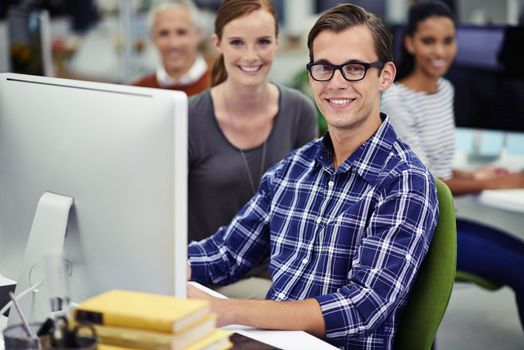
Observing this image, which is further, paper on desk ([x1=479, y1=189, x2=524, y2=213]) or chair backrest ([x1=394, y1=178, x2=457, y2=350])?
paper on desk ([x1=479, y1=189, x2=524, y2=213])

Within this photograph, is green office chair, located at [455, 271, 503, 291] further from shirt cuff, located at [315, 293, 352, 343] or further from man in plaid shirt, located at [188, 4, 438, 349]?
shirt cuff, located at [315, 293, 352, 343]

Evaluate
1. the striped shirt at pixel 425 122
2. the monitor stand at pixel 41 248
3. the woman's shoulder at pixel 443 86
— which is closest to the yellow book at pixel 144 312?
→ the monitor stand at pixel 41 248

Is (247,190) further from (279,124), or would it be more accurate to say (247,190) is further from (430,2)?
(430,2)

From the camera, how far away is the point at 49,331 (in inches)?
49.6

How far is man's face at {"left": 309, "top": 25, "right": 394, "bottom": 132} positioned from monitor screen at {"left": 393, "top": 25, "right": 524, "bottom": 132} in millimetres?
1626

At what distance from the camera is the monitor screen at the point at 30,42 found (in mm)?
3877

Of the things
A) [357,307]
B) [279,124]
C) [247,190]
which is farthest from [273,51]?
[357,307]

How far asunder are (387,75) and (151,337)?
0.91 m

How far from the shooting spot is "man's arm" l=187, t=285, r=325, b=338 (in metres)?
1.55

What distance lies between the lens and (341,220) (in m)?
1.70

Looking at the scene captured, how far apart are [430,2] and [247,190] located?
46.4 inches

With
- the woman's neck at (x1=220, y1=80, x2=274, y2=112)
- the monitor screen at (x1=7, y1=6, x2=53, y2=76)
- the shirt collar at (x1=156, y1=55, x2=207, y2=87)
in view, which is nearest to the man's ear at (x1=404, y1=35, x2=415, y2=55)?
the woman's neck at (x1=220, y1=80, x2=274, y2=112)

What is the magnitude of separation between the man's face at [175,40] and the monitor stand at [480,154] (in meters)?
1.33

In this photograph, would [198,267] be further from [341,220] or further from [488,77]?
[488,77]
